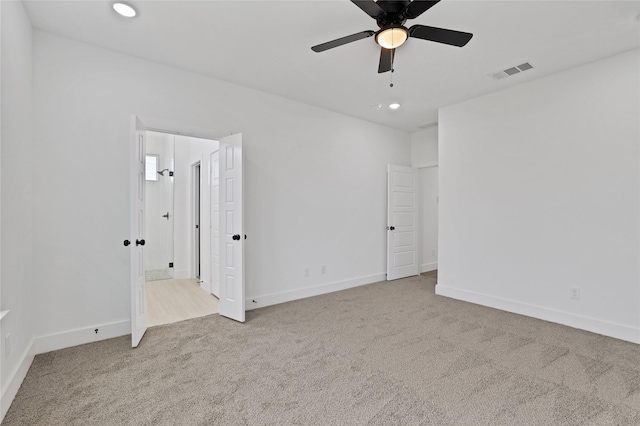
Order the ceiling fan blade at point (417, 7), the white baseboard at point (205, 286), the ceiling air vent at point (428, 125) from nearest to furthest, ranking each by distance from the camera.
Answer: the ceiling fan blade at point (417, 7) < the white baseboard at point (205, 286) < the ceiling air vent at point (428, 125)

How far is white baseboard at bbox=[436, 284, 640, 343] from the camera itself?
3078 millimetres

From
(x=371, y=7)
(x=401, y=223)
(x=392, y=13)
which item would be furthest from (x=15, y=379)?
(x=401, y=223)

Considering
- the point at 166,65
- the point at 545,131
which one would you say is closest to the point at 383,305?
the point at 545,131

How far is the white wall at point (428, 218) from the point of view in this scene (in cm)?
653

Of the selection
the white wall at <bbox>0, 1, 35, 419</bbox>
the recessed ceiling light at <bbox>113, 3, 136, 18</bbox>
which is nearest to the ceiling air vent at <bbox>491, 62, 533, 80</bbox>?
the recessed ceiling light at <bbox>113, 3, 136, 18</bbox>

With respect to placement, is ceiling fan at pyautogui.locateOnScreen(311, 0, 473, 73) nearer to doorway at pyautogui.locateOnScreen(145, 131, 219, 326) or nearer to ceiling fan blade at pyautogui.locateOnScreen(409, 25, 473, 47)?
ceiling fan blade at pyautogui.locateOnScreen(409, 25, 473, 47)

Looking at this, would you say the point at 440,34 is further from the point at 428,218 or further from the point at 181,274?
the point at 181,274

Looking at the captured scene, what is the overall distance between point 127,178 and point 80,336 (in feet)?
5.16

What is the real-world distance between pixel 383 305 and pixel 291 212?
1.80m

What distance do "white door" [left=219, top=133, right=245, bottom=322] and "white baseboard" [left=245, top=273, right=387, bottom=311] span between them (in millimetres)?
392

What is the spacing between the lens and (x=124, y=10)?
8.05 feet

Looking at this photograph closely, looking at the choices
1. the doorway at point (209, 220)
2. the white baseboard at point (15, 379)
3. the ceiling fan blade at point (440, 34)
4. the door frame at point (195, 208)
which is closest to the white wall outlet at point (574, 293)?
the ceiling fan blade at point (440, 34)

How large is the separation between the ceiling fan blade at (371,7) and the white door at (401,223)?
12.1 ft

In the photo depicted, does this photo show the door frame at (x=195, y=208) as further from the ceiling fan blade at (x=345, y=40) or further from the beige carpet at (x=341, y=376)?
the ceiling fan blade at (x=345, y=40)
